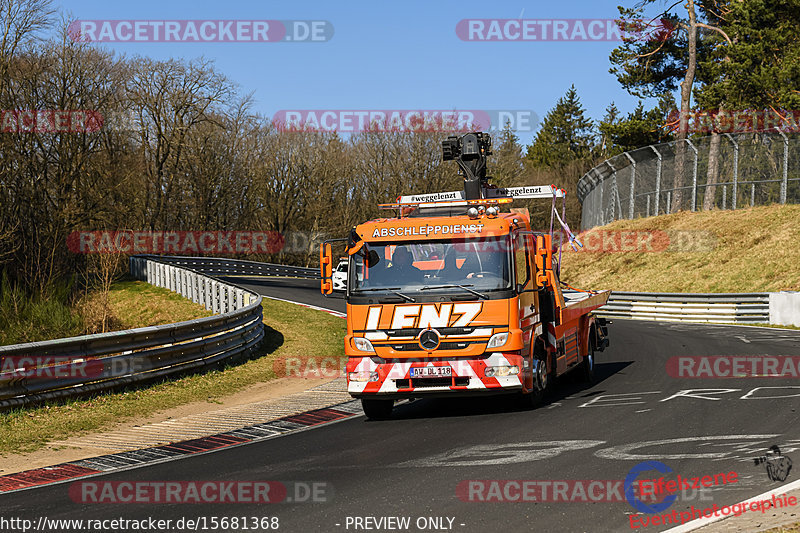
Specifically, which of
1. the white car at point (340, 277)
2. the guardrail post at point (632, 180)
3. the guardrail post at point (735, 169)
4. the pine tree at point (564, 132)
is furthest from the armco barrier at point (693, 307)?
the pine tree at point (564, 132)

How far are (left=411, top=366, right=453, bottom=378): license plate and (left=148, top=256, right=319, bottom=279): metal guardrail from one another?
41.5 metres

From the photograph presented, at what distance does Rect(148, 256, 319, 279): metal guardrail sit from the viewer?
51.5 meters

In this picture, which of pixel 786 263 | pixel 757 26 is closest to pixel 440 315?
pixel 786 263

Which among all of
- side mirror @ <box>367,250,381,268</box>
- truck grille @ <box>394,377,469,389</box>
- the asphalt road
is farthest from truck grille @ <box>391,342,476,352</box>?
side mirror @ <box>367,250,381,268</box>

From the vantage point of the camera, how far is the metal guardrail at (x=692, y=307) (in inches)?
1088

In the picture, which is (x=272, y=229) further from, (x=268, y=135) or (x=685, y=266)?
(x=685, y=266)

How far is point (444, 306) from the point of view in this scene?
→ 35.7 feet

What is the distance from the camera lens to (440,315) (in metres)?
10.9

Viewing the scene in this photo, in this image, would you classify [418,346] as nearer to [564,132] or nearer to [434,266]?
[434,266]

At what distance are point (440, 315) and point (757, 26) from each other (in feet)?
121
